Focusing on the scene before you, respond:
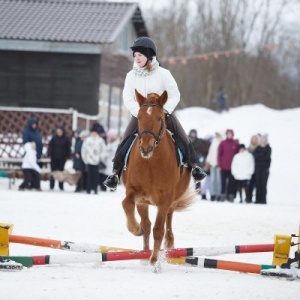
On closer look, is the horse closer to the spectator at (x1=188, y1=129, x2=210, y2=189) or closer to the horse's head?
the horse's head

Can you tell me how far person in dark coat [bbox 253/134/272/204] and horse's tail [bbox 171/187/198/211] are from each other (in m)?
11.8

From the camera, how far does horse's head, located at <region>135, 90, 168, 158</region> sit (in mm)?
9312

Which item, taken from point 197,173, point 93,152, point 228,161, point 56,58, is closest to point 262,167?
point 228,161

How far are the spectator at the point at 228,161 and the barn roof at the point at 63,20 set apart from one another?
14.3 m

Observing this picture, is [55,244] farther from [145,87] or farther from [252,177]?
[252,177]

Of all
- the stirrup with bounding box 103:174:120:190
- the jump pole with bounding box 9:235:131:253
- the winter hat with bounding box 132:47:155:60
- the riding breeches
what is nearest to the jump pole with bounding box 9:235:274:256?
the jump pole with bounding box 9:235:131:253

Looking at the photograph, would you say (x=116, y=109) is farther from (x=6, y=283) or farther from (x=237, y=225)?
(x=6, y=283)

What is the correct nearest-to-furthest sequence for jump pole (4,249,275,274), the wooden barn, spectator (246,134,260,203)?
jump pole (4,249,275,274)
spectator (246,134,260,203)
the wooden barn

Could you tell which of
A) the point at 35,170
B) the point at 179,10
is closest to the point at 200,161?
the point at 35,170

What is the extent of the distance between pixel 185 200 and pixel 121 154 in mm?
1165

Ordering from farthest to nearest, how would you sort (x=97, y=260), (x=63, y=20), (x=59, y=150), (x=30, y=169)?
(x=63, y=20) < (x=59, y=150) < (x=30, y=169) < (x=97, y=260)

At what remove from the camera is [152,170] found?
9.84 meters

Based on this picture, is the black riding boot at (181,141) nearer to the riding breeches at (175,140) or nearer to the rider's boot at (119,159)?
the riding breeches at (175,140)

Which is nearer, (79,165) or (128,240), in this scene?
(128,240)
